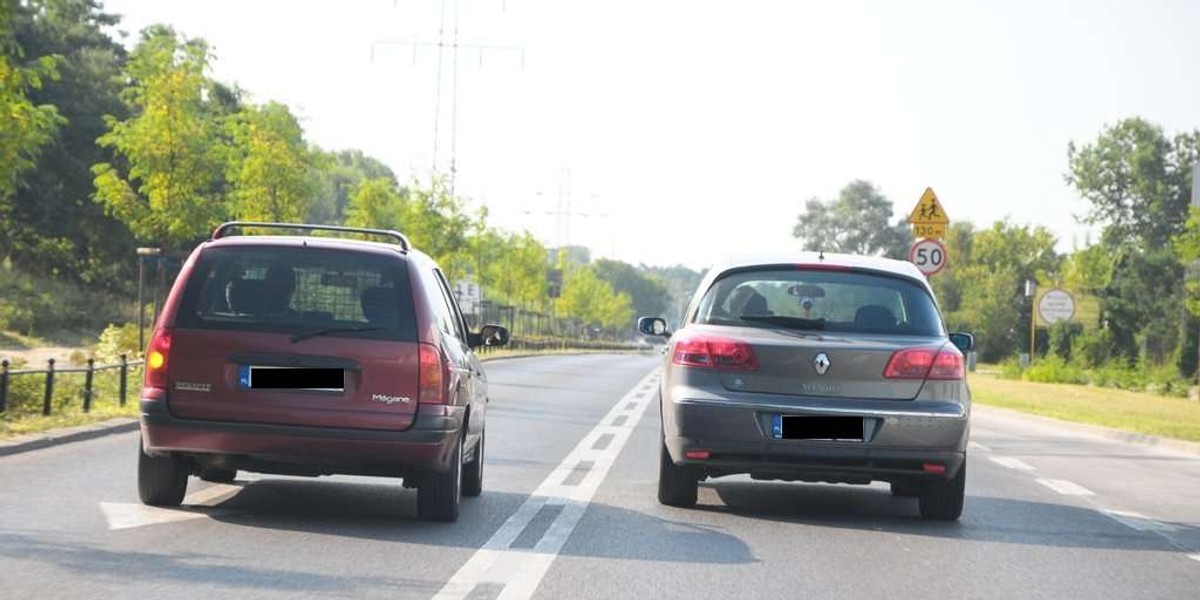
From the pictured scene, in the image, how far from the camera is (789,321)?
10.8m

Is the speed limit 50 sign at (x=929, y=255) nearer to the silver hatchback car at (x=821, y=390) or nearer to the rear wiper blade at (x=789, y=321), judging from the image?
the silver hatchback car at (x=821, y=390)

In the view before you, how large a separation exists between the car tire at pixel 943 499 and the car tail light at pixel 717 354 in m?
1.57

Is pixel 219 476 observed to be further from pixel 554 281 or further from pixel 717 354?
pixel 554 281

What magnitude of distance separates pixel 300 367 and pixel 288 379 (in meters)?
0.10

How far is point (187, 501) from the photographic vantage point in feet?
34.1

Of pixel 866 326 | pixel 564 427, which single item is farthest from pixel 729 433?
pixel 564 427

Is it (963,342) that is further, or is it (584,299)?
(584,299)

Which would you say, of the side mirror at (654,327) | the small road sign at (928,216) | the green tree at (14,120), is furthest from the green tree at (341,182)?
the side mirror at (654,327)

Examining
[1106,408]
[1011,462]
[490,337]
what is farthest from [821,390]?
[1106,408]

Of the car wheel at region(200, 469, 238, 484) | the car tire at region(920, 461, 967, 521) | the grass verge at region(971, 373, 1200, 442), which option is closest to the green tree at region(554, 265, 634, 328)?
the grass verge at region(971, 373, 1200, 442)

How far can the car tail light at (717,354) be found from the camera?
10469 mm

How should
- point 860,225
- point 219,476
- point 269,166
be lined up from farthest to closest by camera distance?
1. point 860,225
2. point 269,166
3. point 219,476

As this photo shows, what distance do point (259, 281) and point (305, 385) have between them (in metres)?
0.70

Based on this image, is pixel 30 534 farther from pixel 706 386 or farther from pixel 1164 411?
pixel 1164 411
